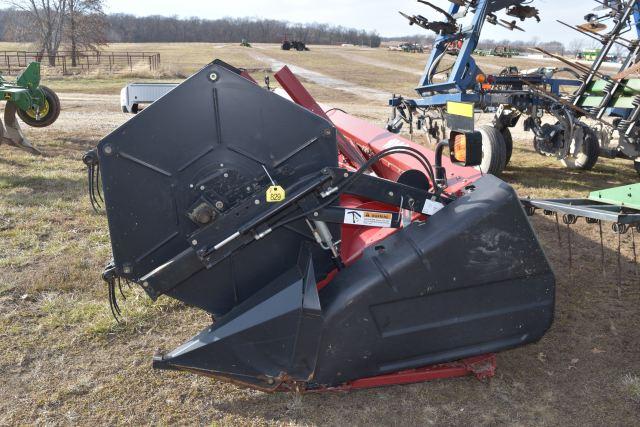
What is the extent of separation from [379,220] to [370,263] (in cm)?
21

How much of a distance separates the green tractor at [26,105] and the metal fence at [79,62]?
61.1ft

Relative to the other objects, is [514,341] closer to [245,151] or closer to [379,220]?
[379,220]

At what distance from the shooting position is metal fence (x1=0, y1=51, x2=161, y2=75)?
93.2 ft

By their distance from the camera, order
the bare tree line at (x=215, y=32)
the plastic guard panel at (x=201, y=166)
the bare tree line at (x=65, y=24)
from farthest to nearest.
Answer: the bare tree line at (x=215, y=32) < the bare tree line at (x=65, y=24) < the plastic guard panel at (x=201, y=166)

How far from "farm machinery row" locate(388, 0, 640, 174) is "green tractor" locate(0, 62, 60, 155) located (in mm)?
5385

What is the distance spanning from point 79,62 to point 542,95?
34.4 m

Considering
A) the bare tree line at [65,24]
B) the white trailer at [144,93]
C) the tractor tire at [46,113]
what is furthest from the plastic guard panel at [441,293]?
the bare tree line at [65,24]

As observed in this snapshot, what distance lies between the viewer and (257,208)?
2.55m

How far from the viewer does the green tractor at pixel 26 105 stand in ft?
26.7

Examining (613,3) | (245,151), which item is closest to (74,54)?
(613,3)

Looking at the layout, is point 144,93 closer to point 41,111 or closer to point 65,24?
point 41,111

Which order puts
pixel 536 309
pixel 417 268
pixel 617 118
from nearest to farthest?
pixel 417 268 < pixel 536 309 < pixel 617 118

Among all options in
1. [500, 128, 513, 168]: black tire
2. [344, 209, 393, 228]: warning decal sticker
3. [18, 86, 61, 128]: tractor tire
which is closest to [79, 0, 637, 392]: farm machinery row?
[344, 209, 393, 228]: warning decal sticker

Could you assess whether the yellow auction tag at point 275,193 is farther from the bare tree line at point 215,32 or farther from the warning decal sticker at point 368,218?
the bare tree line at point 215,32
